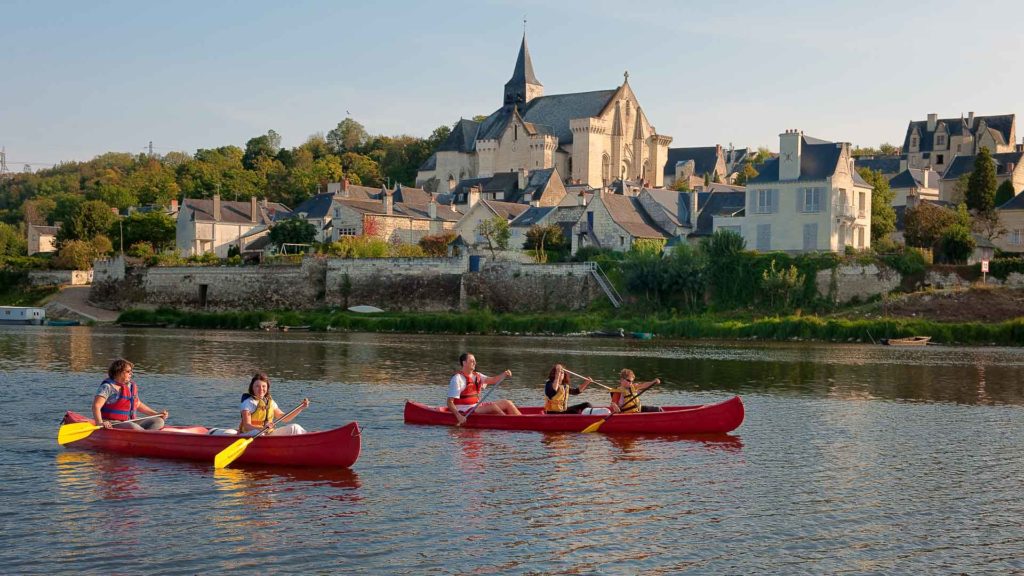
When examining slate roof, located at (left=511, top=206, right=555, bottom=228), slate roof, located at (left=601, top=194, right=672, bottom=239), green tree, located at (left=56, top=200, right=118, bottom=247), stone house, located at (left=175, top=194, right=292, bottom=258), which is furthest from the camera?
green tree, located at (left=56, top=200, right=118, bottom=247)

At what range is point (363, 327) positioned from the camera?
57.2m

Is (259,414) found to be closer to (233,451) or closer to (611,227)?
(233,451)

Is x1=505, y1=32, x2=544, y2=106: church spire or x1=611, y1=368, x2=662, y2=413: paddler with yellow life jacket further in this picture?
x1=505, y1=32, x2=544, y2=106: church spire

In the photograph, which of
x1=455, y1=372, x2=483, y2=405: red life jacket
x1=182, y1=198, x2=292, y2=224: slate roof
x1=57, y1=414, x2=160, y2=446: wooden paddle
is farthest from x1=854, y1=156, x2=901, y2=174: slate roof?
x1=57, y1=414, x2=160, y2=446: wooden paddle

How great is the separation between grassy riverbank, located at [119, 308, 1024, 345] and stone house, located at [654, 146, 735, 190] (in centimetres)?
5154

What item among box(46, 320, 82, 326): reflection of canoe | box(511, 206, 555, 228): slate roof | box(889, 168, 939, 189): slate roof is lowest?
box(46, 320, 82, 326): reflection of canoe

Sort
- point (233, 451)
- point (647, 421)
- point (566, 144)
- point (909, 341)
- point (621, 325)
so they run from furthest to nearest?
point (566, 144), point (621, 325), point (909, 341), point (647, 421), point (233, 451)

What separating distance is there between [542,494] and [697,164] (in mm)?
96021

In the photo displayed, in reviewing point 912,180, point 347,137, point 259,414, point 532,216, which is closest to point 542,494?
point 259,414

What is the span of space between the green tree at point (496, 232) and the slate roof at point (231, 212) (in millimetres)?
22242

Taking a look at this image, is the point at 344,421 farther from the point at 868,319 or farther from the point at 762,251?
the point at 762,251

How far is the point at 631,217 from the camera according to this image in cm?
6469

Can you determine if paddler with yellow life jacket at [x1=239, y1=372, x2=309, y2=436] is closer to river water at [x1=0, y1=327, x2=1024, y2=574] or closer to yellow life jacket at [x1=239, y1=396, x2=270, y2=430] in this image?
yellow life jacket at [x1=239, y1=396, x2=270, y2=430]

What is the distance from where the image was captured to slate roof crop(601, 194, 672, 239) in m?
63.1
